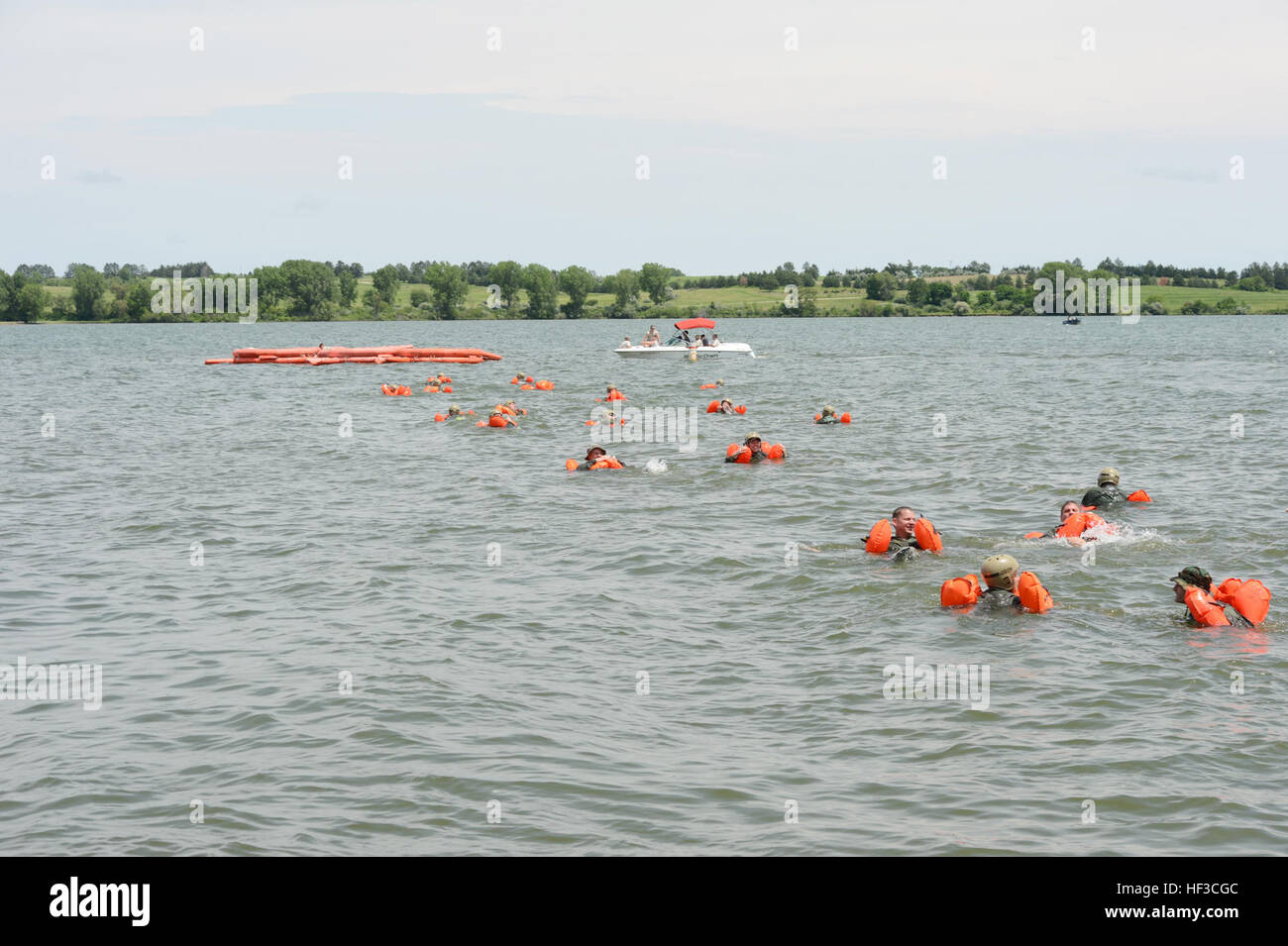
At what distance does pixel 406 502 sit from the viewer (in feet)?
90.4

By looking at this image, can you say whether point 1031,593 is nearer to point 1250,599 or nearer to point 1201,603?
point 1201,603

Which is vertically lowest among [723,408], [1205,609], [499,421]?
[1205,609]

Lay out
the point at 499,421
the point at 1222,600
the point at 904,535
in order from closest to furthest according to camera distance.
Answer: the point at 1222,600 → the point at 904,535 → the point at 499,421

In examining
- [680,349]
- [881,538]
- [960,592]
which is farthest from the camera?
[680,349]

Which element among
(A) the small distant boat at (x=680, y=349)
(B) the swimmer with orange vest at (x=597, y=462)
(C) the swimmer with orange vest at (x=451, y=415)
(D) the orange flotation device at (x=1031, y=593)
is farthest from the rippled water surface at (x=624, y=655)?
(A) the small distant boat at (x=680, y=349)

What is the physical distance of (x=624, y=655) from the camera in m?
15.3

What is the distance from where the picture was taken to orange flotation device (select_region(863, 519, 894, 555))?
67.4ft

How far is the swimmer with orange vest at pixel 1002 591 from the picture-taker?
16594 millimetres

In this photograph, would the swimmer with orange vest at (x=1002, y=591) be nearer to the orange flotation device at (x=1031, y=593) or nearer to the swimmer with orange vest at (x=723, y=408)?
the orange flotation device at (x=1031, y=593)

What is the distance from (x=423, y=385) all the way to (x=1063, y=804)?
57086 mm

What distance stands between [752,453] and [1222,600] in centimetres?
1711

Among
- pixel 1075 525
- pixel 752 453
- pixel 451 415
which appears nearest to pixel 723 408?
pixel 451 415
